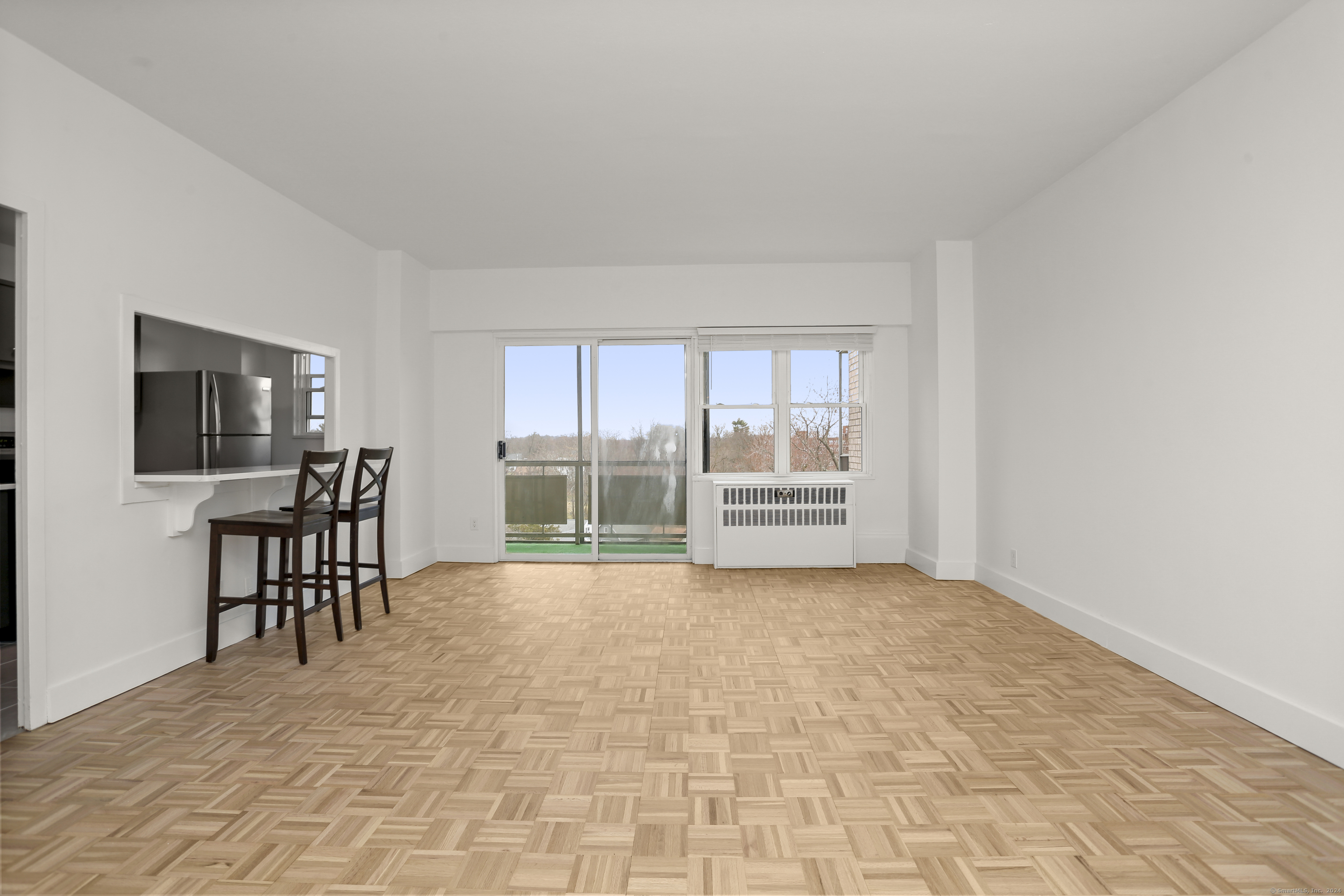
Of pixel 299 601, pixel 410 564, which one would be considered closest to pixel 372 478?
pixel 299 601

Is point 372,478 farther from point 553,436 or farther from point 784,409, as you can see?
point 784,409

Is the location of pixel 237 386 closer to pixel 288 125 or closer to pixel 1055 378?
pixel 288 125

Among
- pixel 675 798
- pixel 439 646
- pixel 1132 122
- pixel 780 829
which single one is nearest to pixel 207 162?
pixel 439 646

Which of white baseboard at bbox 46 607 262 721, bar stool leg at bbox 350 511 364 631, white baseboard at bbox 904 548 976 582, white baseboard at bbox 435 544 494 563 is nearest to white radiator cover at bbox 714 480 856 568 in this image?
white baseboard at bbox 904 548 976 582

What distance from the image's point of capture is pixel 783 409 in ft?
20.4

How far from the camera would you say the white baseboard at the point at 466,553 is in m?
6.18

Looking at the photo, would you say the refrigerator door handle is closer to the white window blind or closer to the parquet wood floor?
the parquet wood floor

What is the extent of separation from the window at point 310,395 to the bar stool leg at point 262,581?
0.93 m

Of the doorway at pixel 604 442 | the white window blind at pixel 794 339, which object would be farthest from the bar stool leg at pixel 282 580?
the white window blind at pixel 794 339

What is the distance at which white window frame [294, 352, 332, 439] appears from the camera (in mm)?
4480

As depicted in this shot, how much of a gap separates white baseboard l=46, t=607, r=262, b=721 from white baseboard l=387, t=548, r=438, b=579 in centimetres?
160

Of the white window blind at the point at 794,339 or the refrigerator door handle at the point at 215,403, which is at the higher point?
the white window blind at the point at 794,339

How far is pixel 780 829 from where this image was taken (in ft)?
6.23

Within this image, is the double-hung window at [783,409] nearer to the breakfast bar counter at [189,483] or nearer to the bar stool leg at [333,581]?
the bar stool leg at [333,581]
